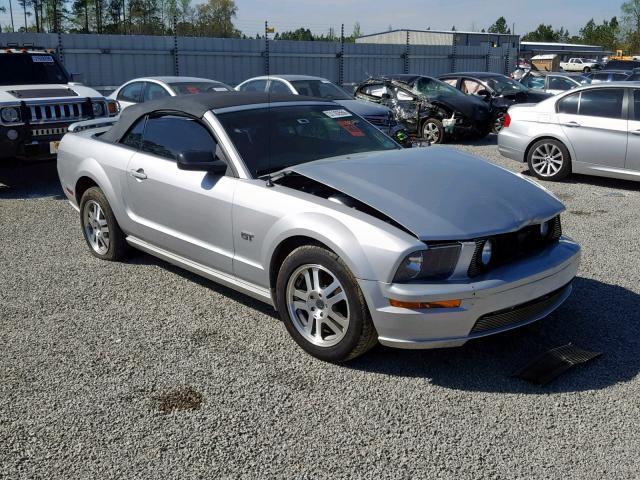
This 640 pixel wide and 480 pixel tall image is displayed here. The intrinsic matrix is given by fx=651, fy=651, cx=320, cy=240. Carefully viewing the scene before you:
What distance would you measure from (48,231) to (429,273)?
4995mm

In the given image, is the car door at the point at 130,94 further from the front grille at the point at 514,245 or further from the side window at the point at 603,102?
the front grille at the point at 514,245

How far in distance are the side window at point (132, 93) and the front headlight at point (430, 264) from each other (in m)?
9.39

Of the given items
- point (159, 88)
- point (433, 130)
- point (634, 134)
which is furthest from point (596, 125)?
point (159, 88)

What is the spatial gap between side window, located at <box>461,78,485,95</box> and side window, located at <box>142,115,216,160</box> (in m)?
11.8

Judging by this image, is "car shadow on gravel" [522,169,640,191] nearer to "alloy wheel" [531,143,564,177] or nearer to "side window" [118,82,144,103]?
"alloy wheel" [531,143,564,177]

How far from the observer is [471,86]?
15641 mm

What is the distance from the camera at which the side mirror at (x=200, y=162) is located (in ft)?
14.2

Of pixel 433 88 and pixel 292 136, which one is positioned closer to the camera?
pixel 292 136

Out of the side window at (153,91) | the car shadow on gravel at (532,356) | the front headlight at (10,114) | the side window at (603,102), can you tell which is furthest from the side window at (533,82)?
the car shadow on gravel at (532,356)

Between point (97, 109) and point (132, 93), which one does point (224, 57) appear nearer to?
point (132, 93)

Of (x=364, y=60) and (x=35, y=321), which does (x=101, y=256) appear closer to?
(x=35, y=321)

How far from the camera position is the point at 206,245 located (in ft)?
14.9

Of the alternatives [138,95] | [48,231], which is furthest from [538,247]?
[138,95]

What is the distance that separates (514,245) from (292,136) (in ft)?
5.78
